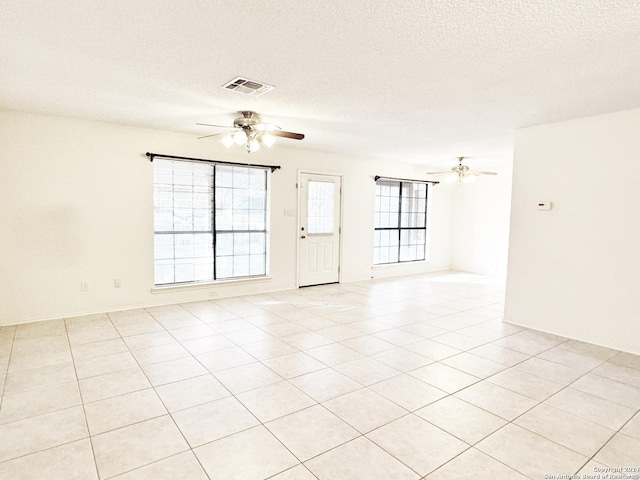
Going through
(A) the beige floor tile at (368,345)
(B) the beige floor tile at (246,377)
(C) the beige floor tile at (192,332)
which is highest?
(A) the beige floor tile at (368,345)

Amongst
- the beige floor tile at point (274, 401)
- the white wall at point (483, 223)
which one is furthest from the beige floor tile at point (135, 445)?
the white wall at point (483, 223)

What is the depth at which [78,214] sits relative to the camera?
4.41m

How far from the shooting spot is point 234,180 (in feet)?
18.5

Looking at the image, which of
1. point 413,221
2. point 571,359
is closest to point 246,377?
point 571,359

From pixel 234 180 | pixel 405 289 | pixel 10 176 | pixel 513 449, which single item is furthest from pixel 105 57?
pixel 405 289

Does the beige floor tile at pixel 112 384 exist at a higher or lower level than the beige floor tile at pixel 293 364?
lower

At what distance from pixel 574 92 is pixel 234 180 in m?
4.31

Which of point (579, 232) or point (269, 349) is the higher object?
point (579, 232)

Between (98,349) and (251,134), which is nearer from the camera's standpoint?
(98,349)

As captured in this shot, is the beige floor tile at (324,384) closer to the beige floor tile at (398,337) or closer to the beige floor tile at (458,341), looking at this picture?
the beige floor tile at (398,337)

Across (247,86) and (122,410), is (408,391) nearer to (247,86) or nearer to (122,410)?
(122,410)

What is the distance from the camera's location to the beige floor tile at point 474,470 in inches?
73.9

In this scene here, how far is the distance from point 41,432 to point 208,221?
3.54m

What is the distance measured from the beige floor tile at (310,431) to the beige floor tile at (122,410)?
0.82 metres
